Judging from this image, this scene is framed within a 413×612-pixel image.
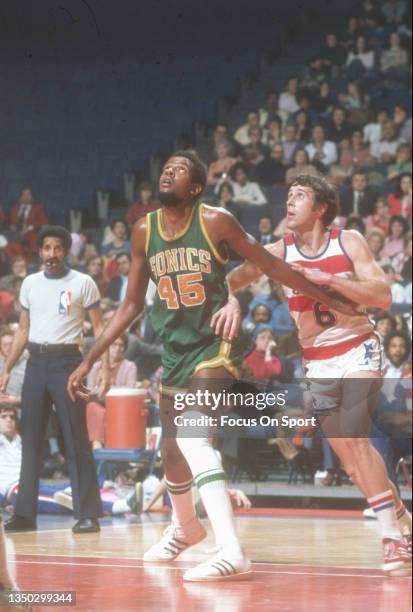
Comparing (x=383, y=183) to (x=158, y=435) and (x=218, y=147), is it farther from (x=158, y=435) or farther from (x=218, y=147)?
(x=158, y=435)

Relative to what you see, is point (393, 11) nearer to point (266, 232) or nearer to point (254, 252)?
point (266, 232)

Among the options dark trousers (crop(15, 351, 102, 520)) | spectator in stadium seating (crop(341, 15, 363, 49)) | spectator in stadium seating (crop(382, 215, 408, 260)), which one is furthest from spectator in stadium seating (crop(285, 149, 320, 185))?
dark trousers (crop(15, 351, 102, 520))

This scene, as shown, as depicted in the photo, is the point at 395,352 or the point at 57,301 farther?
the point at 395,352

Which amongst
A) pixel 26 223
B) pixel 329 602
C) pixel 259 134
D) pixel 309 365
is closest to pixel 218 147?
pixel 259 134

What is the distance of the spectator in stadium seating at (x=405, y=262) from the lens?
8773 mm

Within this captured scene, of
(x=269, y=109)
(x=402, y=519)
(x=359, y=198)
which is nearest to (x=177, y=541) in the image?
(x=402, y=519)

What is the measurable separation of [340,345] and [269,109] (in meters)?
8.04

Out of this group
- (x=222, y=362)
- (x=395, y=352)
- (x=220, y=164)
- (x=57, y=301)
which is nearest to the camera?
(x=222, y=362)

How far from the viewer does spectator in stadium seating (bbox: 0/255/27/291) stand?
611cm

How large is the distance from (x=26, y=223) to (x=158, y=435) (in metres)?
1.99

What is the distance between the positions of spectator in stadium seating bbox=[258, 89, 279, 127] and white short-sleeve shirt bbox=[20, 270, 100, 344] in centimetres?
662

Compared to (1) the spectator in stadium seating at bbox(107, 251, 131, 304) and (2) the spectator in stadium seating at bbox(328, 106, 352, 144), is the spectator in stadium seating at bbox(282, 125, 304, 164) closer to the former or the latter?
(2) the spectator in stadium seating at bbox(328, 106, 352, 144)

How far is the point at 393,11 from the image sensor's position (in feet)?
44.1

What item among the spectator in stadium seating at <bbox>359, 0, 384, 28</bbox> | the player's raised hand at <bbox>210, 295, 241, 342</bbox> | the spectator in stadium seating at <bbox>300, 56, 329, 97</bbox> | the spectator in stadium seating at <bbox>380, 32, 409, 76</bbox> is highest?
the spectator in stadium seating at <bbox>359, 0, 384, 28</bbox>
